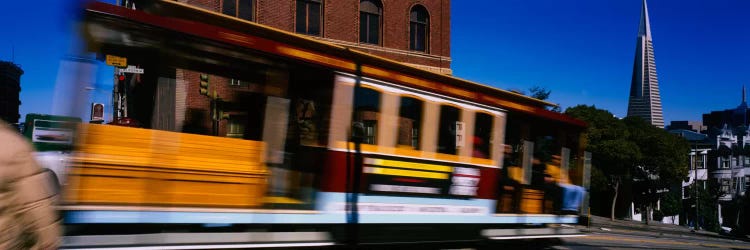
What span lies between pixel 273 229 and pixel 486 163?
390 centimetres

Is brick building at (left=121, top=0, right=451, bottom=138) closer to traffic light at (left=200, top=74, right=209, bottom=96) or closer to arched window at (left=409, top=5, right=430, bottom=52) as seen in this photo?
arched window at (left=409, top=5, right=430, bottom=52)

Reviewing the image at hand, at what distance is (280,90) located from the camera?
23.0 feet

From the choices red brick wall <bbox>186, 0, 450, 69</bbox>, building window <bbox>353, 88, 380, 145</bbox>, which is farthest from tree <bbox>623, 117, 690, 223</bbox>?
building window <bbox>353, 88, 380, 145</bbox>

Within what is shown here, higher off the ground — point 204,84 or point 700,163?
point 204,84

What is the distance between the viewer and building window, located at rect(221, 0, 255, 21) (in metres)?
25.3

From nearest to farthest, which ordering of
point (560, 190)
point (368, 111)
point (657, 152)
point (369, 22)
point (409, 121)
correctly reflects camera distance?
point (368, 111) < point (409, 121) < point (560, 190) < point (369, 22) < point (657, 152)

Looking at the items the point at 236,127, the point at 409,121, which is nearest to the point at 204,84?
the point at 236,127

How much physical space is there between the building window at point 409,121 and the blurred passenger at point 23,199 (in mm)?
6082

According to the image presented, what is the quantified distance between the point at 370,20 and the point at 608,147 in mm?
24824

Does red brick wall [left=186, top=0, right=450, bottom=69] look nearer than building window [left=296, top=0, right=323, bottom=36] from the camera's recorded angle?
Yes

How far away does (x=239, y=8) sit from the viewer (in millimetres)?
25578

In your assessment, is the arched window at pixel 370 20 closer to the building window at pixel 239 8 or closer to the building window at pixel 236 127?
the building window at pixel 239 8

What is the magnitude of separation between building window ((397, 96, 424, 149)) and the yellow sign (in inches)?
139

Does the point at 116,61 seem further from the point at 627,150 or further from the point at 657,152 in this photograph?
the point at 657,152
